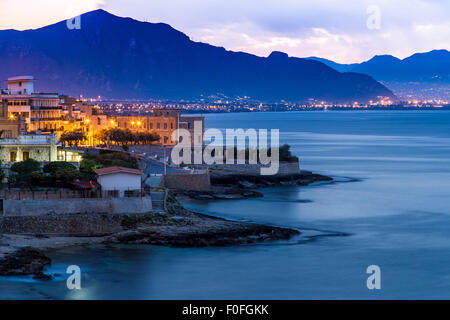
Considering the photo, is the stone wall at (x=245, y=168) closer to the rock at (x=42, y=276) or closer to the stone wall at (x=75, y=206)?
the stone wall at (x=75, y=206)

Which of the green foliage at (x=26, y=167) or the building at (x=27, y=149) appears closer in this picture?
the green foliage at (x=26, y=167)

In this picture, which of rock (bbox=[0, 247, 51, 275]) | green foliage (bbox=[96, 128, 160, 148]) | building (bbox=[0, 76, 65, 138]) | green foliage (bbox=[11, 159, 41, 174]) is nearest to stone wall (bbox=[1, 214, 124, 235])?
rock (bbox=[0, 247, 51, 275])

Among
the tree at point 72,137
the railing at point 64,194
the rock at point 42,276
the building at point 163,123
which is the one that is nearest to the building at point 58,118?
the building at point 163,123

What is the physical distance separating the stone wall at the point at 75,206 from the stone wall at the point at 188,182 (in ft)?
41.1

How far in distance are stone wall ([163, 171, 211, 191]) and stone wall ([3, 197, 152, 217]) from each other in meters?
12.5

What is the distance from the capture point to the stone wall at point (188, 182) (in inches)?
1864

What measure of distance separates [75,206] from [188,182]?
15498mm

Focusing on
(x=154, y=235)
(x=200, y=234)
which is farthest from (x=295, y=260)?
(x=154, y=235)

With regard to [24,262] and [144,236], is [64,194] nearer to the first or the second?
[144,236]

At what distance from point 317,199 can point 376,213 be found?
5774 millimetres

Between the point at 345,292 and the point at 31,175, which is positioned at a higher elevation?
the point at 31,175

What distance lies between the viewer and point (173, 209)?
36.2 meters

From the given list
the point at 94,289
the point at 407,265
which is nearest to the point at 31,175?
the point at 94,289
